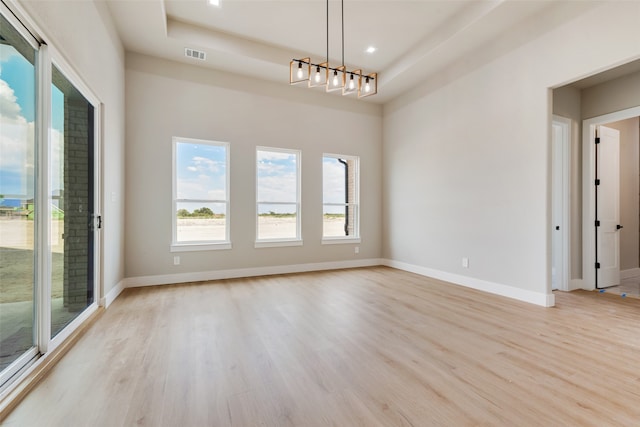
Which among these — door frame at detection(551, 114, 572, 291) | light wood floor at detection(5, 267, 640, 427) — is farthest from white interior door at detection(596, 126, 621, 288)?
light wood floor at detection(5, 267, 640, 427)

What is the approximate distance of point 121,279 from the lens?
414 cm

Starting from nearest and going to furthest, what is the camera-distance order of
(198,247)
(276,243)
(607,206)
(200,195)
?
(607,206) < (198,247) < (200,195) < (276,243)

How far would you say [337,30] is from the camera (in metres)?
4.15

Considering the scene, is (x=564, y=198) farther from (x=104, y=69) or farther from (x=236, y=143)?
(x=104, y=69)

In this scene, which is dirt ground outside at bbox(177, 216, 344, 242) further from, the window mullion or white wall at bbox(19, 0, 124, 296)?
the window mullion

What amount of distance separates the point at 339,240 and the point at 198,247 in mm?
2592

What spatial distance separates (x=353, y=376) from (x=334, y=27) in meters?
4.22

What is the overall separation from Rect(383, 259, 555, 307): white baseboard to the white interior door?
1.65m

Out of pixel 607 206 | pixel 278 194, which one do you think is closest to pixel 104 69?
pixel 278 194

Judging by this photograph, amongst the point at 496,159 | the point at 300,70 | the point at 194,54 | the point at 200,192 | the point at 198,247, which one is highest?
the point at 194,54

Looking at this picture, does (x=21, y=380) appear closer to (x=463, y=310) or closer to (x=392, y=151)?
(x=463, y=310)

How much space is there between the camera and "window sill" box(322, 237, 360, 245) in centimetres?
573

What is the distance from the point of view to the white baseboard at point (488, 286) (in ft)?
11.6

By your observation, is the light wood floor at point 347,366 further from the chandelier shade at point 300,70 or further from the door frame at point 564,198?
the chandelier shade at point 300,70
